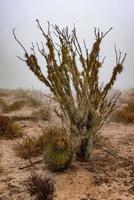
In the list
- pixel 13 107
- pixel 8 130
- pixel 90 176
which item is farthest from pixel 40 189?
pixel 13 107

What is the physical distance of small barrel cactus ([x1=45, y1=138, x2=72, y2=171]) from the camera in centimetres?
481

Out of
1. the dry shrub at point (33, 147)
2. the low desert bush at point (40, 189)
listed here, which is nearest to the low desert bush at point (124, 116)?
the dry shrub at point (33, 147)

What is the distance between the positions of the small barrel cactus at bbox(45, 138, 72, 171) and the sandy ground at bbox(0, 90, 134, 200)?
0.12 m

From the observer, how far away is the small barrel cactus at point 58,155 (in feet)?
15.8

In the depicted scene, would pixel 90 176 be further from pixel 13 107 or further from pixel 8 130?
pixel 13 107

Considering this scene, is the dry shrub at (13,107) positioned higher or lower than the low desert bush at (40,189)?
higher

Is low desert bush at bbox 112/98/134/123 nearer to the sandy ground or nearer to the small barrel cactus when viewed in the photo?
the sandy ground

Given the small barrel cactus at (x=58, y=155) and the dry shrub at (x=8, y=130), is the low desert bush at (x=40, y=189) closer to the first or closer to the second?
the small barrel cactus at (x=58, y=155)

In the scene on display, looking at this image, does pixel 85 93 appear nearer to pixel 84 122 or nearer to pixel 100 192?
pixel 84 122

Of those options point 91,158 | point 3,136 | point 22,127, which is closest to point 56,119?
point 22,127

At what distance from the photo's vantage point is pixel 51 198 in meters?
4.13

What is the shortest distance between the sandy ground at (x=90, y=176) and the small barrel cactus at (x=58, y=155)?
0.38ft

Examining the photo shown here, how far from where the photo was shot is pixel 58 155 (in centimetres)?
481

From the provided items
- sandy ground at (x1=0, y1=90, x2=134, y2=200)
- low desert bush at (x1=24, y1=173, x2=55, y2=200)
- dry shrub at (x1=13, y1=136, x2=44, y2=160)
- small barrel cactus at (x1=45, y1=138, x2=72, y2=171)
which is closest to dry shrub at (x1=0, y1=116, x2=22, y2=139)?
sandy ground at (x1=0, y1=90, x2=134, y2=200)
